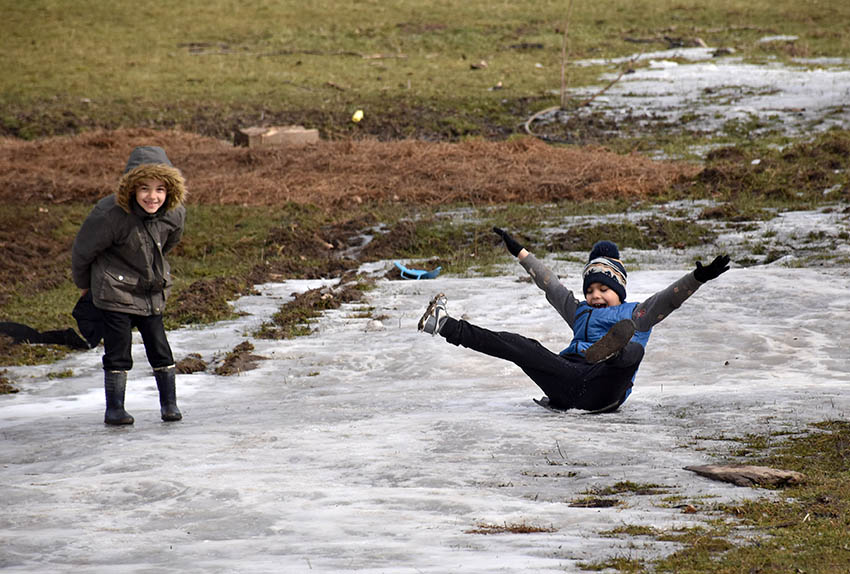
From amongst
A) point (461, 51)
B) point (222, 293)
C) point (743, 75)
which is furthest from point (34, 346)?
point (461, 51)

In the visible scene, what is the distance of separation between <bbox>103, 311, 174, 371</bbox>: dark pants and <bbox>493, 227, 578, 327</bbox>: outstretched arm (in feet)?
8.60

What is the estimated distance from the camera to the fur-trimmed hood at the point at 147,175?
7816 millimetres

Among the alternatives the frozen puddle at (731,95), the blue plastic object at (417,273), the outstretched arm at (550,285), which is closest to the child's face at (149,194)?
the outstretched arm at (550,285)

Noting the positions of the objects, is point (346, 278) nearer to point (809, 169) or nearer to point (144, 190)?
point (144, 190)

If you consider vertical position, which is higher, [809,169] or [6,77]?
[6,77]

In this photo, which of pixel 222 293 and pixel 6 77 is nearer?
pixel 222 293

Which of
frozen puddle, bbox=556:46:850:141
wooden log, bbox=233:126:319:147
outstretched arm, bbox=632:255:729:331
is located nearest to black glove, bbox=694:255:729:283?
outstretched arm, bbox=632:255:729:331

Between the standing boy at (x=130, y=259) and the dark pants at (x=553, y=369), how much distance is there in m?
2.13

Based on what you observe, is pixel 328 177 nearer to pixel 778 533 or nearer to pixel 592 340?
pixel 592 340

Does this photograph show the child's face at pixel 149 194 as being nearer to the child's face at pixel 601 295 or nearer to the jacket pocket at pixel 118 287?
the jacket pocket at pixel 118 287

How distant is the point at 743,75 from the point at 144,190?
90.7ft

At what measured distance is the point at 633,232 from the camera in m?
16.3

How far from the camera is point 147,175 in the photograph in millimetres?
7809

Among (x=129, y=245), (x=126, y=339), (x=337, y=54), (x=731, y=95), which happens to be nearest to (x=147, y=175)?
(x=129, y=245)
